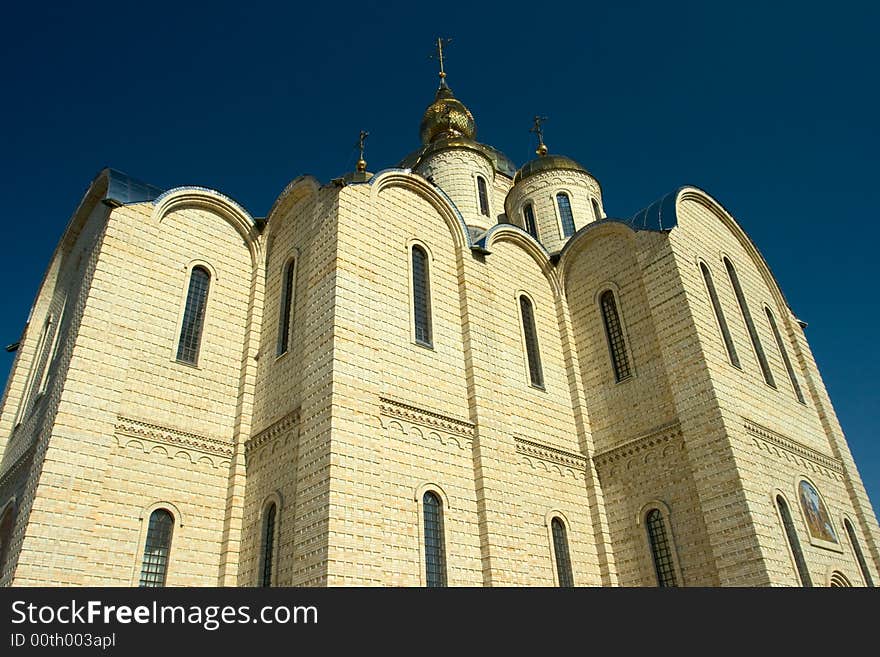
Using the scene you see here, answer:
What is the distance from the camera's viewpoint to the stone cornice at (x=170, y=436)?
11633 mm

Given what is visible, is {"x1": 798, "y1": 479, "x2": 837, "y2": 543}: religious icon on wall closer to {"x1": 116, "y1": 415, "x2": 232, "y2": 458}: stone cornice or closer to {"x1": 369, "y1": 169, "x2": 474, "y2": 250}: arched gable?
{"x1": 369, "y1": 169, "x2": 474, "y2": 250}: arched gable

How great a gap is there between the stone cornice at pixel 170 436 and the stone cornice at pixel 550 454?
17.6 feet

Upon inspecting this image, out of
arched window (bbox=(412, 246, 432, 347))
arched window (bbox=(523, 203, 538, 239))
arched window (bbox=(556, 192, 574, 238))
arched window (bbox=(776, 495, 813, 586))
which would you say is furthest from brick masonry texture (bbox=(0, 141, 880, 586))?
arched window (bbox=(523, 203, 538, 239))

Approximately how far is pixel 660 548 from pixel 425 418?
16.7 feet

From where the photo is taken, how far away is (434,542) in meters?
11.4

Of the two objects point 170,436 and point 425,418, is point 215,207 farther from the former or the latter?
point 425,418

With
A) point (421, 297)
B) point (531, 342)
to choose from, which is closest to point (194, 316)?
point (421, 297)

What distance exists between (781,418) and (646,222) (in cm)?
500

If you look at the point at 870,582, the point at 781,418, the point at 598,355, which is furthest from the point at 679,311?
the point at 870,582

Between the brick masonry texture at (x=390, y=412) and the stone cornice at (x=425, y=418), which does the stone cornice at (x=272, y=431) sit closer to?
the brick masonry texture at (x=390, y=412)

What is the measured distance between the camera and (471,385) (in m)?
13.3

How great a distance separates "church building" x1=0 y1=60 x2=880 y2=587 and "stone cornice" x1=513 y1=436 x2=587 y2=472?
71 millimetres

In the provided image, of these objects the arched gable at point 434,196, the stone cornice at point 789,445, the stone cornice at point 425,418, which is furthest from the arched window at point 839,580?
the arched gable at point 434,196
